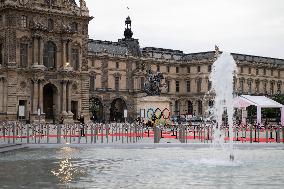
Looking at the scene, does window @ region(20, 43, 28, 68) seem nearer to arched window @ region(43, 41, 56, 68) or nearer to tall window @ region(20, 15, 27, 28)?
tall window @ region(20, 15, 27, 28)

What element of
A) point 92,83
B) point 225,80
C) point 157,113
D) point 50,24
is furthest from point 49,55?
point 225,80

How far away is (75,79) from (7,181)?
58.7m

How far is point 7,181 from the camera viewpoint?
15117mm

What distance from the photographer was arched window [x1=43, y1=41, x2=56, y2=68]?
7150 cm

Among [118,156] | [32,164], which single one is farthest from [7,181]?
[118,156]

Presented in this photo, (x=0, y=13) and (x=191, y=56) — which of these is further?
(x=191, y=56)

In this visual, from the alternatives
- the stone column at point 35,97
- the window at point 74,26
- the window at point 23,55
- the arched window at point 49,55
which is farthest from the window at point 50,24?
the stone column at point 35,97

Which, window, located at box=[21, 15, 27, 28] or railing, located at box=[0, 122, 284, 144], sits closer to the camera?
railing, located at box=[0, 122, 284, 144]

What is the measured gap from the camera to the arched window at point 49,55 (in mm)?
71500

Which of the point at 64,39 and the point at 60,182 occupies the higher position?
the point at 64,39

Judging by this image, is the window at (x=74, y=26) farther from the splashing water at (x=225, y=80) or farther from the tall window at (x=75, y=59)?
the splashing water at (x=225, y=80)

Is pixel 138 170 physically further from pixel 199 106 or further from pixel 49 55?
pixel 199 106

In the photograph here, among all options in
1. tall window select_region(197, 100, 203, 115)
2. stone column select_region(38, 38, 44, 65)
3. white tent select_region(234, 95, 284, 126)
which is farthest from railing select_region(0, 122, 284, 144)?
tall window select_region(197, 100, 203, 115)

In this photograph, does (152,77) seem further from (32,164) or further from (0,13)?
(32,164)
